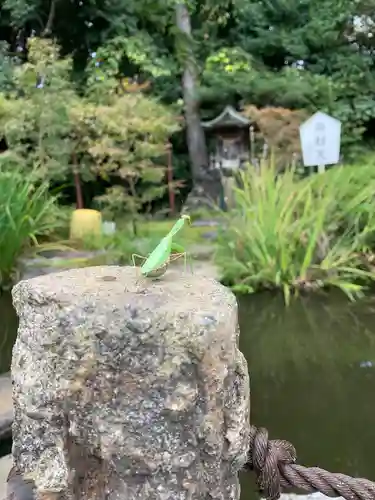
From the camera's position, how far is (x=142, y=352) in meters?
0.65

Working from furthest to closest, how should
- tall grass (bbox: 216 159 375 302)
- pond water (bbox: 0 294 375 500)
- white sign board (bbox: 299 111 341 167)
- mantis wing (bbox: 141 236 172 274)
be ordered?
1. white sign board (bbox: 299 111 341 167)
2. tall grass (bbox: 216 159 375 302)
3. pond water (bbox: 0 294 375 500)
4. mantis wing (bbox: 141 236 172 274)

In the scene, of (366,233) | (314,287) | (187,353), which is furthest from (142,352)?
(366,233)

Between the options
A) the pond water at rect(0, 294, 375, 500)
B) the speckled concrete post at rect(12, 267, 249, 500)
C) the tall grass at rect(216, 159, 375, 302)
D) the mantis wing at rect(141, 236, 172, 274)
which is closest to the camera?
the speckled concrete post at rect(12, 267, 249, 500)

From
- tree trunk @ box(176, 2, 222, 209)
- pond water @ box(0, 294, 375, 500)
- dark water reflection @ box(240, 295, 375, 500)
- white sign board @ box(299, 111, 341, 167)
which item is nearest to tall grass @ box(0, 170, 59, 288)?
pond water @ box(0, 294, 375, 500)

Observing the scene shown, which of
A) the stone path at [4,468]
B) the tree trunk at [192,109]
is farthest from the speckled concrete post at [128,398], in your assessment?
the tree trunk at [192,109]

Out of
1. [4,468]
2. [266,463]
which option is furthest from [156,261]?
[4,468]

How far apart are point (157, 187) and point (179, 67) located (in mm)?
1833

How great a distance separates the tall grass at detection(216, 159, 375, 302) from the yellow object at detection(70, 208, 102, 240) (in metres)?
1.15

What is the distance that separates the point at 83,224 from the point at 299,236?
185cm

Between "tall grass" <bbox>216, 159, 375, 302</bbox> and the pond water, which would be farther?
"tall grass" <bbox>216, 159, 375, 302</bbox>

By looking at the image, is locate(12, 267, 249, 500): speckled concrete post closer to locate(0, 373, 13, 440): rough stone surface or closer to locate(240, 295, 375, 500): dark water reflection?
locate(240, 295, 375, 500): dark water reflection

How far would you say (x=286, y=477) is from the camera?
0.83 metres

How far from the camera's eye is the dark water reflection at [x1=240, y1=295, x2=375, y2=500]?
6.57 feet

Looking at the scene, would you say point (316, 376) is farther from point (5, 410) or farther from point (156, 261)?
point (156, 261)
